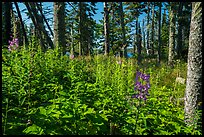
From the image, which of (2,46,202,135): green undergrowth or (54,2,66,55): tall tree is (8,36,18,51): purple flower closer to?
(2,46,202,135): green undergrowth

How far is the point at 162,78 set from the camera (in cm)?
952

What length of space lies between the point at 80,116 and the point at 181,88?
18.9 feet

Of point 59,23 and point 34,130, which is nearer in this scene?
point 34,130

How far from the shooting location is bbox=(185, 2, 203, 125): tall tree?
430 cm

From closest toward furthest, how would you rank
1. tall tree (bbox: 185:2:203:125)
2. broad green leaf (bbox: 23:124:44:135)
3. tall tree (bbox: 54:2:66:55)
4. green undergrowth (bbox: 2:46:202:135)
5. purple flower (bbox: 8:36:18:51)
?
broad green leaf (bbox: 23:124:44:135) < green undergrowth (bbox: 2:46:202:135) < tall tree (bbox: 185:2:203:125) < purple flower (bbox: 8:36:18:51) < tall tree (bbox: 54:2:66:55)

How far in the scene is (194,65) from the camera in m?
4.43

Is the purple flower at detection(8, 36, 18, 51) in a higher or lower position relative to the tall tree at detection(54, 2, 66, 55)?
lower

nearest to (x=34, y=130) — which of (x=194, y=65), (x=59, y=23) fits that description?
(x=194, y=65)

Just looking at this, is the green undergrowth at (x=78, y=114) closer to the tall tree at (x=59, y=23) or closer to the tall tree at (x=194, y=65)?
the tall tree at (x=194, y=65)

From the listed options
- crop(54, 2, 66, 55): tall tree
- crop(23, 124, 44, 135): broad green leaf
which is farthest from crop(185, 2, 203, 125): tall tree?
crop(54, 2, 66, 55): tall tree

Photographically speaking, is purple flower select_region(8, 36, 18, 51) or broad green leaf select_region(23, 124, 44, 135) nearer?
broad green leaf select_region(23, 124, 44, 135)

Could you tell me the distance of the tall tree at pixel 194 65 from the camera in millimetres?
4301

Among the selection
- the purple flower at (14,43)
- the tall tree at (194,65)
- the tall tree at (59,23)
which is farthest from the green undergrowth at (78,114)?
the tall tree at (59,23)

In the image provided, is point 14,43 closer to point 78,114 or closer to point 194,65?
point 78,114
